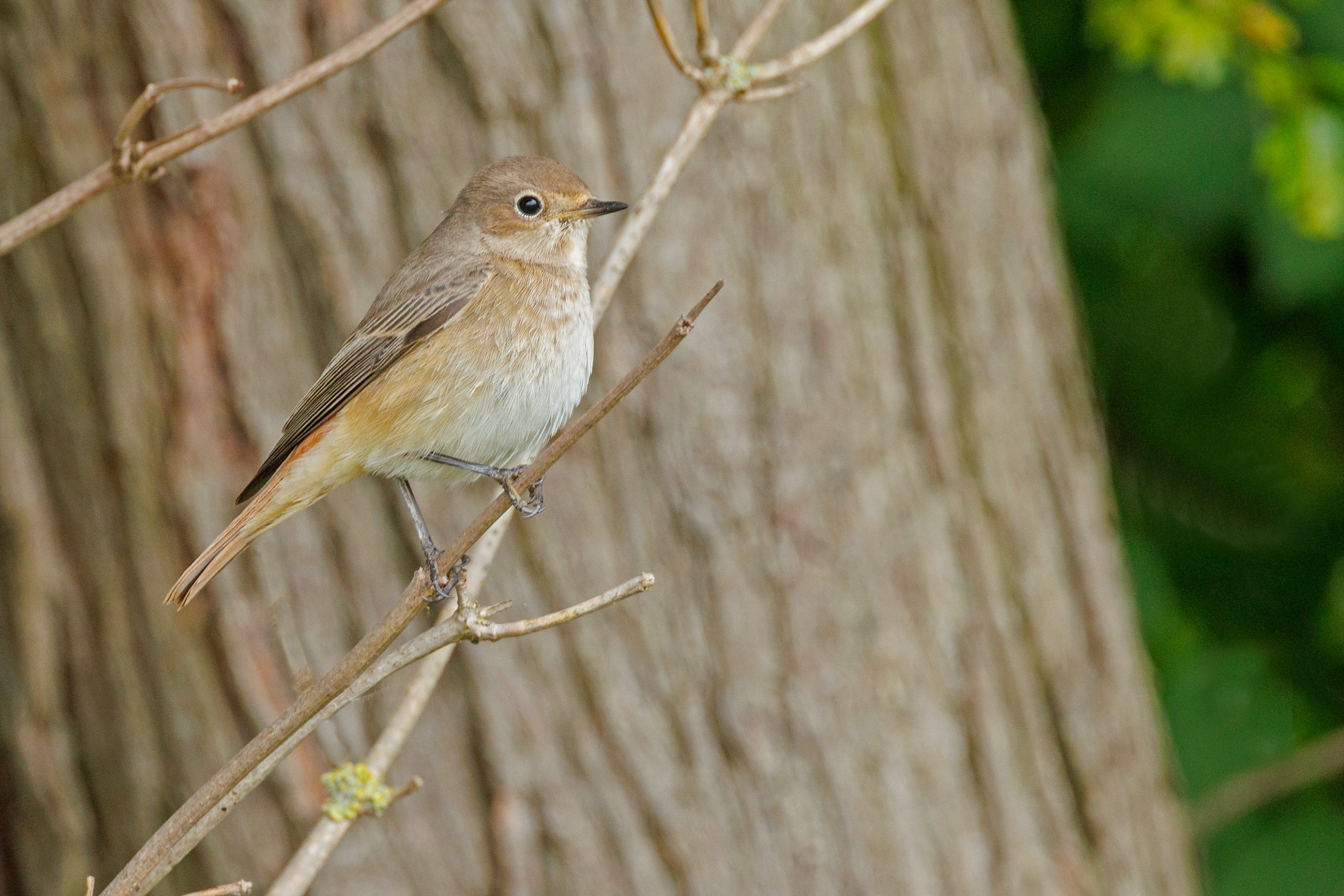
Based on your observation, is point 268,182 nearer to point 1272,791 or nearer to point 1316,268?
point 1316,268

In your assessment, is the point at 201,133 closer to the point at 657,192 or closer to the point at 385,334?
the point at 657,192

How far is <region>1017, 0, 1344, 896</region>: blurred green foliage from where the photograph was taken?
14.9 ft

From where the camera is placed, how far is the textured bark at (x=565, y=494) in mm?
3338

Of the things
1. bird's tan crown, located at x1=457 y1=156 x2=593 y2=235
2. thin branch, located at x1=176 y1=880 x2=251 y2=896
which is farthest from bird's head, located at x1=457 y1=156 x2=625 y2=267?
thin branch, located at x1=176 y1=880 x2=251 y2=896

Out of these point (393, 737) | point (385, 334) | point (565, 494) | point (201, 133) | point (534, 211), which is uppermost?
point (201, 133)

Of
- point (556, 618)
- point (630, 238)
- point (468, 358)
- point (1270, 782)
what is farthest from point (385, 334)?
point (1270, 782)

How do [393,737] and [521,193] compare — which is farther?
[521,193]

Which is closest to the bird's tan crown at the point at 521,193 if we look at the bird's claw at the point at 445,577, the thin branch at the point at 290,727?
the bird's claw at the point at 445,577

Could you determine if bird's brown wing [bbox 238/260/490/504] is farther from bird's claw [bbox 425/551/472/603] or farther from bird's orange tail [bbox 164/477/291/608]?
bird's claw [bbox 425/551/472/603]

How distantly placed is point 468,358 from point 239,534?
21.5 inches

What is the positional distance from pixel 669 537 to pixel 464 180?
1.07 metres

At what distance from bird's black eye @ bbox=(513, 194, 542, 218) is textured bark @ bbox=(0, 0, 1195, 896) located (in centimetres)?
85

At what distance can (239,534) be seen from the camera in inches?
89.0

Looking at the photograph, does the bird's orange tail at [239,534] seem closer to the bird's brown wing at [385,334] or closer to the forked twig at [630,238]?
the bird's brown wing at [385,334]
